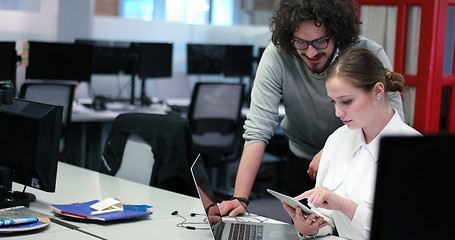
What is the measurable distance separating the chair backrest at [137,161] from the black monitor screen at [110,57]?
2634 mm

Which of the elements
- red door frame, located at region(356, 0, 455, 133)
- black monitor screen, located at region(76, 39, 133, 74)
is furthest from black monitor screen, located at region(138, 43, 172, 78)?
red door frame, located at region(356, 0, 455, 133)

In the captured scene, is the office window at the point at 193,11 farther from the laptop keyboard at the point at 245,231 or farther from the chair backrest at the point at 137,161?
the laptop keyboard at the point at 245,231

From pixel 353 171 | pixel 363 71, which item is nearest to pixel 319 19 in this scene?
pixel 363 71

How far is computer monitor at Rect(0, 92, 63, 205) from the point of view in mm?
2254

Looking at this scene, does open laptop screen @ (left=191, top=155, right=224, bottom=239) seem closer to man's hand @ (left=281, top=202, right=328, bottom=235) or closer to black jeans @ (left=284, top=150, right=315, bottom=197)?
man's hand @ (left=281, top=202, right=328, bottom=235)

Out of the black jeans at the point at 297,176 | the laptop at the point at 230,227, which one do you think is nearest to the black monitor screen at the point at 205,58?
the black jeans at the point at 297,176

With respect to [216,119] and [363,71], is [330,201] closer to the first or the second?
[363,71]

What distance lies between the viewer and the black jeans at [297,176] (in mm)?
2641

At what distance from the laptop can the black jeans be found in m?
0.50

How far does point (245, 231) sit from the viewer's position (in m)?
2.05

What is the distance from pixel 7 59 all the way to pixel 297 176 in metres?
3.11

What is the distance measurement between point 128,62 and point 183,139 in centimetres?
302

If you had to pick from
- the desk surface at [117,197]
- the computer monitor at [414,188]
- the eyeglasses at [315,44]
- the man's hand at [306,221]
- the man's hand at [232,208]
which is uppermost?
the eyeglasses at [315,44]

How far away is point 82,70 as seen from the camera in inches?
211
